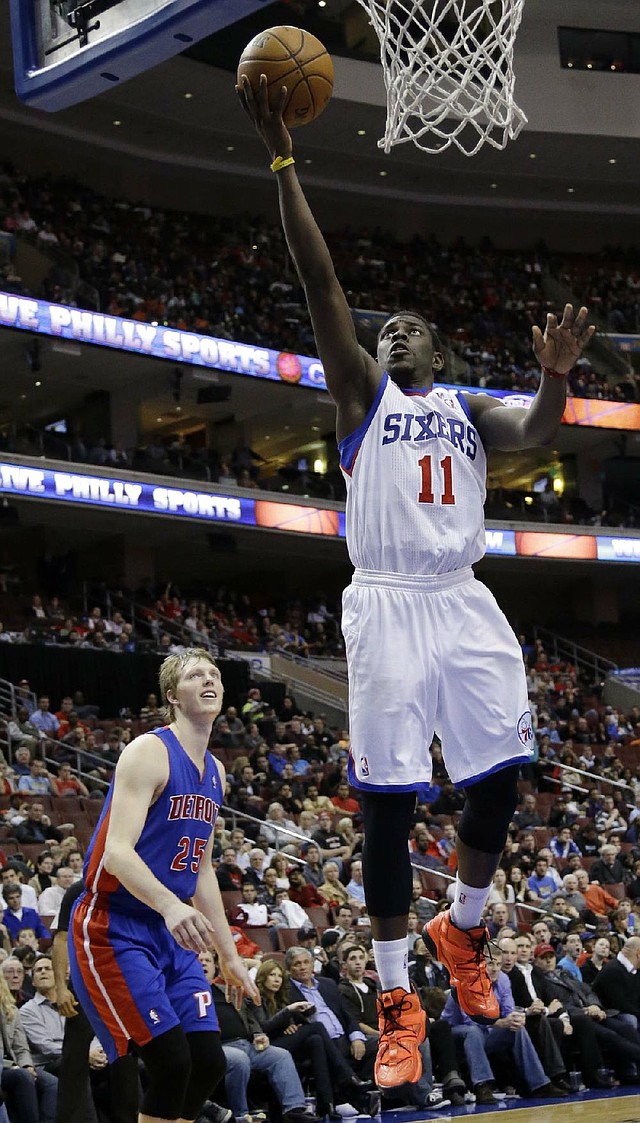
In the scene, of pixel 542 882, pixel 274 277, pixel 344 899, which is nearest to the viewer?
pixel 344 899

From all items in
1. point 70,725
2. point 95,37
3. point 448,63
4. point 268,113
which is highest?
point 95,37

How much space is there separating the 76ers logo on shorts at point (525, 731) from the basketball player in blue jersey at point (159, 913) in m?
1.24

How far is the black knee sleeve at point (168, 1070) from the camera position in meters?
4.79

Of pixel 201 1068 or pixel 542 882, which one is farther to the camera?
pixel 542 882

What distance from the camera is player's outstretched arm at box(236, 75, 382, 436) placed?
Answer: 3951mm

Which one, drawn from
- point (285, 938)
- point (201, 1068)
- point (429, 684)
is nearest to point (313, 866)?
point (285, 938)

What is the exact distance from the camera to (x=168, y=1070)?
188 inches

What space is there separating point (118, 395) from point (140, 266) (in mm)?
2554

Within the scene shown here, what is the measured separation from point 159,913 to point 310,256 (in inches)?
88.8

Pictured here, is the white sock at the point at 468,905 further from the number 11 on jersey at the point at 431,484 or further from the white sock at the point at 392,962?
the number 11 on jersey at the point at 431,484

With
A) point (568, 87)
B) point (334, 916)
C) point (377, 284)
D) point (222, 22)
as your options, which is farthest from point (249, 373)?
point (222, 22)

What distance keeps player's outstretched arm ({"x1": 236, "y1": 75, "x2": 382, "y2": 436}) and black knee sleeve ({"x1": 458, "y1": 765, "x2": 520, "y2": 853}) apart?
126 centimetres

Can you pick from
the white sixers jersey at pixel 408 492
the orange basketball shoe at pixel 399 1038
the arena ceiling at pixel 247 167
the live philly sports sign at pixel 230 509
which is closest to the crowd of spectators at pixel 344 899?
the orange basketball shoe at pixel 399 1038

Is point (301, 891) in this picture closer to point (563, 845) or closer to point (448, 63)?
point (563, 845)
